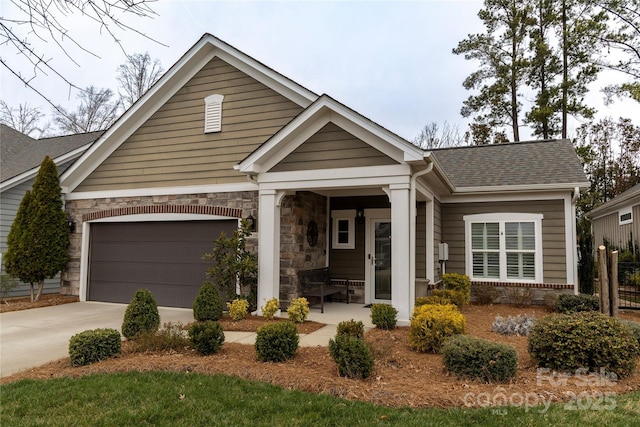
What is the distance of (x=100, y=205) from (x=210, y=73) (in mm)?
4304

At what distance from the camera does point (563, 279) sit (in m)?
9.70

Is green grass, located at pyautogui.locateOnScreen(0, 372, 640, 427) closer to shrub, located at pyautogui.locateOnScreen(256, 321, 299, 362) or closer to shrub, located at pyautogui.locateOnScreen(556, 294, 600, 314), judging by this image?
shrub, located at pyautogui.locateOnScreen(256, 321, 299, 362)

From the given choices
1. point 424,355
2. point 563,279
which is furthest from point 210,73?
point 563,279

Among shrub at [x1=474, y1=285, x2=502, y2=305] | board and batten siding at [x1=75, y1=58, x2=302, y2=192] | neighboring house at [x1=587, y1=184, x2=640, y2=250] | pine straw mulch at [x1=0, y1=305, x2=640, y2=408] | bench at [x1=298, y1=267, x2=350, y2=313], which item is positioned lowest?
pine straw mulch at [x1=0, y1=305, x2=640, y2=408]

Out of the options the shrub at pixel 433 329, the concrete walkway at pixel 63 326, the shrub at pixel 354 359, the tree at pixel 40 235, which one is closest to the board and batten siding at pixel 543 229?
the concrete walkway at pixel 63 326

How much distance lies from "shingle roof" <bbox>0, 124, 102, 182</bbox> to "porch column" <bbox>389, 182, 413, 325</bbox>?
34.0 feet

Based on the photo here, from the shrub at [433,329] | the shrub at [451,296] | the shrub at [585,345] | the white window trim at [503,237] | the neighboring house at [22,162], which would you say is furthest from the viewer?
the neighboring house at [22,162]

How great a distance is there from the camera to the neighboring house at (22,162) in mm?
11141

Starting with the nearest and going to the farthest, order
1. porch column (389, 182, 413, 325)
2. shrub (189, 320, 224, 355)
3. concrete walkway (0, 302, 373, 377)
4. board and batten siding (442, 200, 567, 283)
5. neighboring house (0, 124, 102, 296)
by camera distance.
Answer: shrub (189, 320, 224, 355)
concrete walkway (0, 302, 373, 377)
porch column (389, 182, 413, 325)
board and batten siding (442, 200, 567, 283)
neighboring house (0, 124, 102, 296)

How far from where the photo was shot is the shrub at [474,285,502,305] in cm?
1000

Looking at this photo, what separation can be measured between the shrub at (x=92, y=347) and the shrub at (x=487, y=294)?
795 cm

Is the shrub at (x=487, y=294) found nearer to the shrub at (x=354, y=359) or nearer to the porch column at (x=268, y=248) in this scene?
the porch column at (x=268, y=248)

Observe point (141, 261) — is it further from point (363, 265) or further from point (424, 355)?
point (424, 355)

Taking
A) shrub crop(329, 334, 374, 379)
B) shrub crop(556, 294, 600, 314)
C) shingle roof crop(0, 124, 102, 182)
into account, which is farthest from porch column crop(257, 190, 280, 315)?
shingle roof crop(0, 124, 102, 182)
